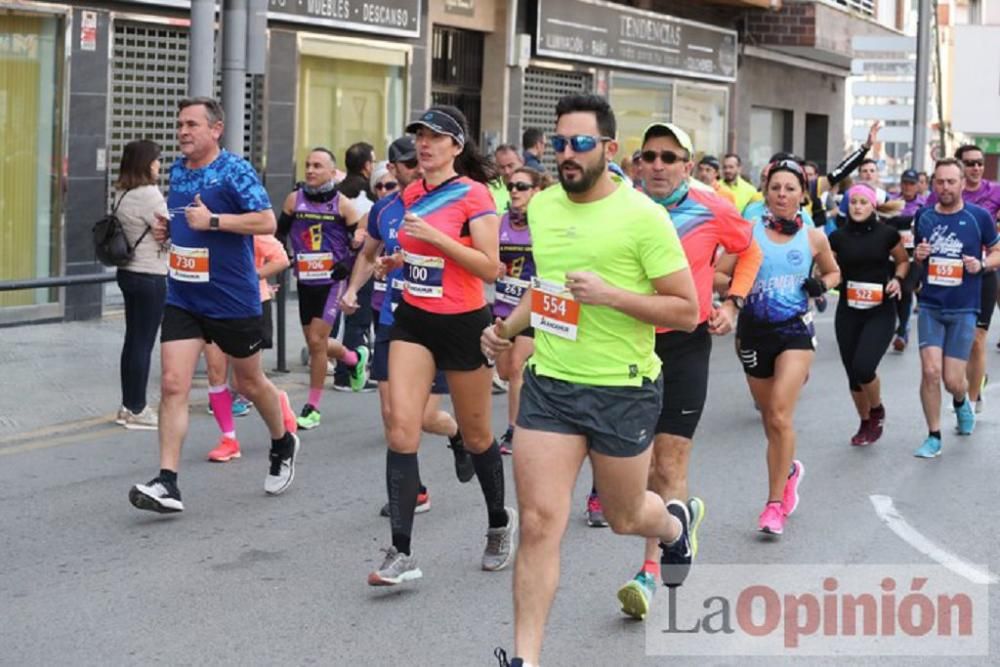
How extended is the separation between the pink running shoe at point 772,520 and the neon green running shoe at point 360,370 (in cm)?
531

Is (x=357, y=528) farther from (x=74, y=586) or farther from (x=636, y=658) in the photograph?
(x=636, y=658)

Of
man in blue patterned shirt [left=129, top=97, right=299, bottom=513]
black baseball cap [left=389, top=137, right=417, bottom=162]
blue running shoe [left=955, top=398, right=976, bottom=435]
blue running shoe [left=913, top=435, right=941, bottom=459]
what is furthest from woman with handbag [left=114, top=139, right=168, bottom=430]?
blue running shoe [left=955, top=398, right=976, bottom=435]

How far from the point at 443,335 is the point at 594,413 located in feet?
5.65

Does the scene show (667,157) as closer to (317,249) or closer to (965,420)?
(317,249)

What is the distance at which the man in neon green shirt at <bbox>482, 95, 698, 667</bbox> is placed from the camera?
18.4 ft

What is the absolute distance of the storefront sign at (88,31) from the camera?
52.4 feet

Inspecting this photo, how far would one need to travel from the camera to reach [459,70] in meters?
23.1

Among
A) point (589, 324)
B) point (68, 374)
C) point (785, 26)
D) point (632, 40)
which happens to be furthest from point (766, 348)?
point (785, 26)


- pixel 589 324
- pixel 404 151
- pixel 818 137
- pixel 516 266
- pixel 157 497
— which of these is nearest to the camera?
pixel 589 324

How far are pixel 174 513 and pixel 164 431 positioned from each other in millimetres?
442

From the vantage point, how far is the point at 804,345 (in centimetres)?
872

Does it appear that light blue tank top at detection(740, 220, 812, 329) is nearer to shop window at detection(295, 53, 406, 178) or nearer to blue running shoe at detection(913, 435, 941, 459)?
blue running shoe at detection(913, 435, 941, 459)

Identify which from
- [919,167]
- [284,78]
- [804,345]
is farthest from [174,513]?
[919,167]

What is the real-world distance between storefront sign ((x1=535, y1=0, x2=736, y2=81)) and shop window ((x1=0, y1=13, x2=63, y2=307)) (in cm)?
910
